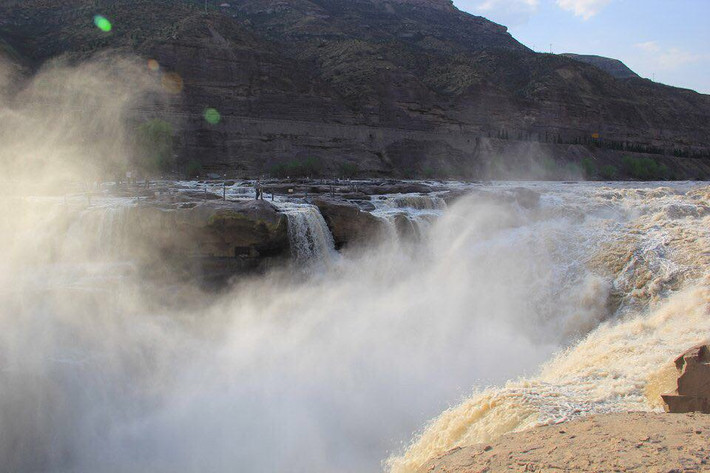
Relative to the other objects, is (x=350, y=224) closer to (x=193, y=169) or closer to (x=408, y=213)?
(x=408, y=213)

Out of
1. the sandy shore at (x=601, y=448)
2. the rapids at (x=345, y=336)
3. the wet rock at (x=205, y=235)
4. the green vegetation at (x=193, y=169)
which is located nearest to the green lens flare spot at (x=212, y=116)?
the green vegetation at (x=193, y=169)

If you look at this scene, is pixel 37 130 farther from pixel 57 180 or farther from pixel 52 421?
pixel 52 421

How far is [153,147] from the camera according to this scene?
34750mm

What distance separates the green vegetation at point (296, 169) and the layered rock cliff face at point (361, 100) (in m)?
1.05

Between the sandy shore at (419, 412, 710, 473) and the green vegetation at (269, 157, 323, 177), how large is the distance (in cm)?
3354

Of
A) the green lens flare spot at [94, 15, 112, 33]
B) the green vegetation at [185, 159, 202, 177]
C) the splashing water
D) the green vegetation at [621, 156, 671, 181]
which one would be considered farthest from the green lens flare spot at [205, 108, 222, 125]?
the green vegetation at [621, 156, 671, 181]

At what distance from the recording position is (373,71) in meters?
54.7

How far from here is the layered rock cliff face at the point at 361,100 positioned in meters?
44.5

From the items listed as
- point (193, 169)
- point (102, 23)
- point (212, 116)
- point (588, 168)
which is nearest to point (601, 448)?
point (193, 169)

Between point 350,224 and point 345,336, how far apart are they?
4.81 meters

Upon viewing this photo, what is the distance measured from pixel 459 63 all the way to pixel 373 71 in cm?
1484

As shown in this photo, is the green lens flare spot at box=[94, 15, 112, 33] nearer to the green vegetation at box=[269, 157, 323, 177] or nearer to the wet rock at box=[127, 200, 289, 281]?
the green vegetation at box=[269, 157, 323, 177]

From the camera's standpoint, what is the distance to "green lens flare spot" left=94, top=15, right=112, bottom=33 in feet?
158

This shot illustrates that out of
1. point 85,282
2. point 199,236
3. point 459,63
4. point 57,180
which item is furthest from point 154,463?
point 459,63
